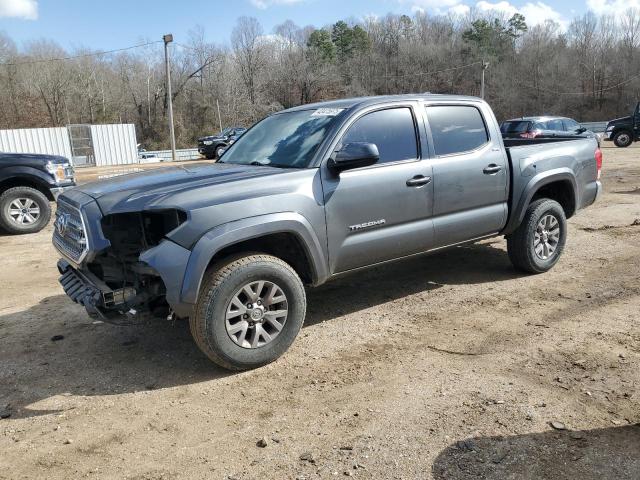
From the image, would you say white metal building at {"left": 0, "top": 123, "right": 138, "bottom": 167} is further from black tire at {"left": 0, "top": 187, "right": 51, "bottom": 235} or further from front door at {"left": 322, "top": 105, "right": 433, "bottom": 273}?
front door at {"left": 322, "top": 105, "right": 433, "bottom": 273}

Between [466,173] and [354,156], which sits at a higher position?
[354,156]

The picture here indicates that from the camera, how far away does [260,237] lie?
12.9 feet

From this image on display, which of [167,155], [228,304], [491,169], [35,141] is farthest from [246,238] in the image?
[167,155]

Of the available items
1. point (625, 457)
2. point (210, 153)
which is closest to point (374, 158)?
point (625, 457)

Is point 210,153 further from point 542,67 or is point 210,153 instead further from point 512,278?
point 542,67

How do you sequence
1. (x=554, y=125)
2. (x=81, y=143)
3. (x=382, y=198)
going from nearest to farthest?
(x=382, y=198)
(x=554, y=125)
(x=81, y=143)

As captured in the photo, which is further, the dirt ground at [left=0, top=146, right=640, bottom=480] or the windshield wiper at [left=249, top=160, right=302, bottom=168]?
the windshield wiper at [left=249, top=160, right=302, bottom=168]

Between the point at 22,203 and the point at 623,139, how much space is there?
84.1 feet

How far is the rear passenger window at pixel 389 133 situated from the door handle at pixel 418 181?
0.19m

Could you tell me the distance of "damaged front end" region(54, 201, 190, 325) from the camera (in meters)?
3.43

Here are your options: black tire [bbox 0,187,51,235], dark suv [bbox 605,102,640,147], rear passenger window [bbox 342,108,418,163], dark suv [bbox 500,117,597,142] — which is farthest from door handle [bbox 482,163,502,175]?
dark suv [bbox 605,102,640,147]

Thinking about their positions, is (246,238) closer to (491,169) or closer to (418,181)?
(418,181)

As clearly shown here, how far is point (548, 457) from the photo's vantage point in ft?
8.97

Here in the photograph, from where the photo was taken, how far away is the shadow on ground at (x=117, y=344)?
372cm
